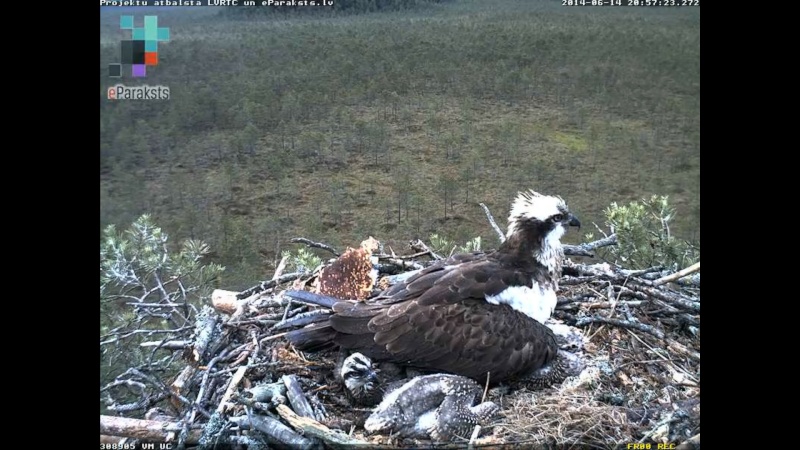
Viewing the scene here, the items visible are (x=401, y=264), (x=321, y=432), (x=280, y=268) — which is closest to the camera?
(x=321, y=432)

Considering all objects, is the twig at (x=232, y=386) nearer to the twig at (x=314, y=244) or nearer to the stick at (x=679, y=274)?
the twig at (x=314, y=244)

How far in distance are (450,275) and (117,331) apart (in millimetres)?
2074

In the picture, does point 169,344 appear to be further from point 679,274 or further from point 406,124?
point 679,274

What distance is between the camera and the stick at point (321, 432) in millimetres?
3293

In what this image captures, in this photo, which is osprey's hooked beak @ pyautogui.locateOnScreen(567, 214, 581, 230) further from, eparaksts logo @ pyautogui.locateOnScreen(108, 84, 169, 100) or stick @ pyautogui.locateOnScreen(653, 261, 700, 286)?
eparaksts logo @ pyautogui.locateOnScreen(108, 84, 169, 100)

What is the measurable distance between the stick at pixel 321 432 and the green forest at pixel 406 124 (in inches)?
48.9

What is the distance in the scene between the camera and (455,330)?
362 cm

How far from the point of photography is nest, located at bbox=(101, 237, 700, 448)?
3410 mm

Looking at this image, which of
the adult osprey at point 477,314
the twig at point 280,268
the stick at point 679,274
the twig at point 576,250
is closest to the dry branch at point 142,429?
the adult osprey at point 477,314

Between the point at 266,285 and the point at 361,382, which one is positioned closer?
the point at 361,382

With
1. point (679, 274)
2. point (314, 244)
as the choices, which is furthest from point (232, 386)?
point (679, 274)

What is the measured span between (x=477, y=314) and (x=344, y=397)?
882 millimetres

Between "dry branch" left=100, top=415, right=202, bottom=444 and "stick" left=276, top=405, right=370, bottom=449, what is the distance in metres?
0.54
